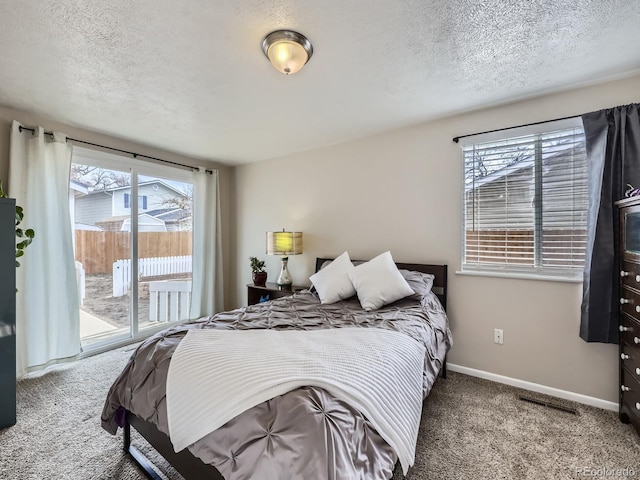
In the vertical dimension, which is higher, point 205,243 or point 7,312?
point 205,243

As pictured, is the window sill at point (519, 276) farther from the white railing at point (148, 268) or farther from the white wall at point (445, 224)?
the white railing at point (148, 268)

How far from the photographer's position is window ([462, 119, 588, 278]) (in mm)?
2256

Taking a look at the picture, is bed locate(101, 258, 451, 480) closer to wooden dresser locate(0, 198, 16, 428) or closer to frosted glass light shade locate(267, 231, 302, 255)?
wooden dresser locate(0, 198, 16, 428)

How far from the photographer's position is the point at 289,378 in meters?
1.11

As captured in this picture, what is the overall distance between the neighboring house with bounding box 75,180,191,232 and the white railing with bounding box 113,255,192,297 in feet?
1.31

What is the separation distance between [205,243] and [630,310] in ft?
13.9

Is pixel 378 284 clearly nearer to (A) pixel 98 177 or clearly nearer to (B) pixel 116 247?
(B) pixel 116 247

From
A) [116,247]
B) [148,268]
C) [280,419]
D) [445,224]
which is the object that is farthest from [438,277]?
[116,247]

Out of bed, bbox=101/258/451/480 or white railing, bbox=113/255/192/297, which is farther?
white railing, bbox=113/255/192/297

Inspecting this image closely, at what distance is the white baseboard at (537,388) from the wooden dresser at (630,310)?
163mm

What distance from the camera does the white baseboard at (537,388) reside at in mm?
2137

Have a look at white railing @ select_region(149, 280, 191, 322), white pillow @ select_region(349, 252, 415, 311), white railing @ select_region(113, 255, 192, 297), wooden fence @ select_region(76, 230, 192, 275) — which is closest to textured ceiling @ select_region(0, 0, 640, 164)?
wooden fence @ select_region(76, 230, 192, 275)

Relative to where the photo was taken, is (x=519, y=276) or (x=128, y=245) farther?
(x=128, y=245)

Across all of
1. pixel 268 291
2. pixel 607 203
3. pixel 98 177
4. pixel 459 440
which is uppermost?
pixel 98 177
